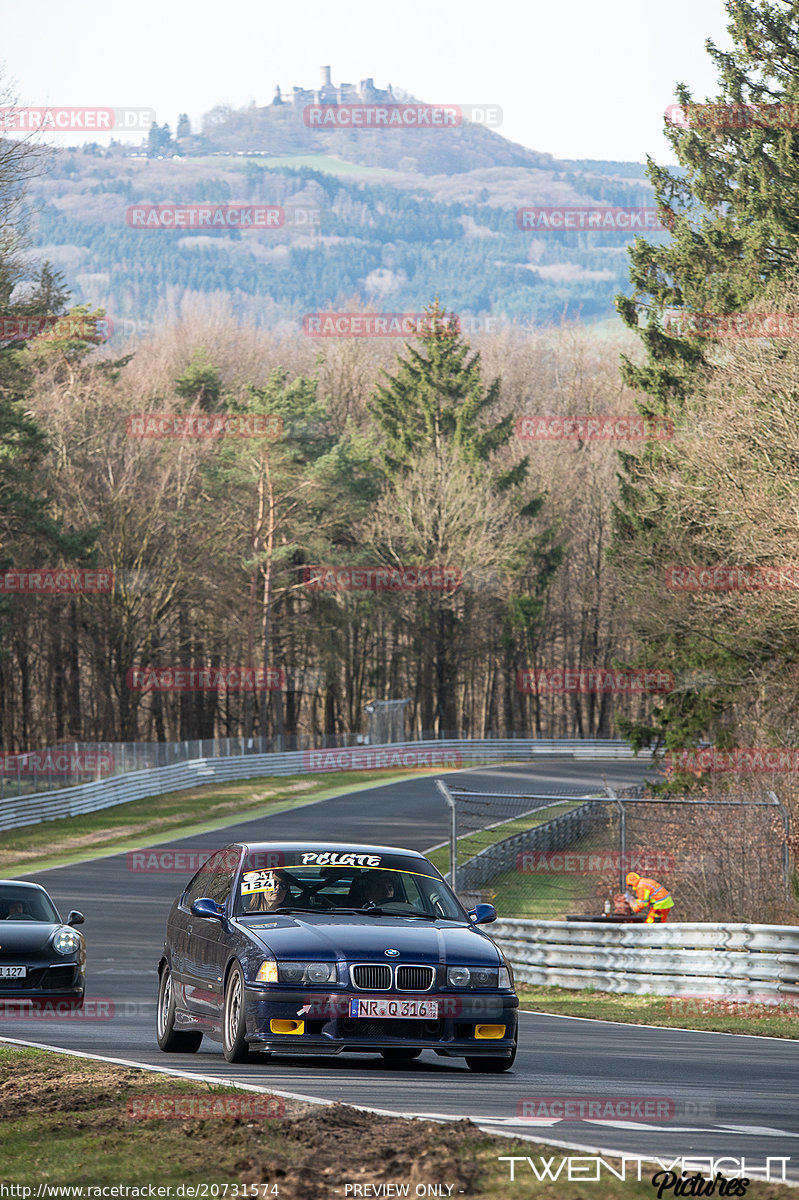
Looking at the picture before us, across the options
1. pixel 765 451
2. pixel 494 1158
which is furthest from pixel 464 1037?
pixel 765 451

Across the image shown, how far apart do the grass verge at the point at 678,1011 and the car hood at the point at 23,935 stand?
5.74m

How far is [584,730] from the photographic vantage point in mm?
89438

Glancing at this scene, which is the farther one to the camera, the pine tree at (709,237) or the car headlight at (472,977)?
the pine tree at (709,237)

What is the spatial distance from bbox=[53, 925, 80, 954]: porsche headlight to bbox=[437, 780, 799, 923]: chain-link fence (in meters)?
7.16

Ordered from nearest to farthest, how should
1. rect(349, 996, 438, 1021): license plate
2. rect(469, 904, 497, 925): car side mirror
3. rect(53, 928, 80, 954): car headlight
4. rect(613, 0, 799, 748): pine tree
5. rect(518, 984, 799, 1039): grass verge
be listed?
→ 1. rect(349, 996, 438, 1021): license plate
2. rect(469, 904, 497, 925): car side mirror
3. rect(53, 928, 80, 954): car headlight
4. rect(518, 984, 799, 1039): grass verge
5. rect(613, 0, 799, 748): pine tree

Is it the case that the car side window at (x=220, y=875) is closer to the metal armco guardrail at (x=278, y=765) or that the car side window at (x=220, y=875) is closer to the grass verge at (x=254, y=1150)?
the grass verge at (x=254, y=1150)

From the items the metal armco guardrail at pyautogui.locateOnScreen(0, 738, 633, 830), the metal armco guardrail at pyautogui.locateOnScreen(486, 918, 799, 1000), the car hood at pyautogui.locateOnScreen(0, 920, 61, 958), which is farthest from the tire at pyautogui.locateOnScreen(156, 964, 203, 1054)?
the metal armco guardrail at pyautogui.locateOnScreen(0, 738, 633, 830)

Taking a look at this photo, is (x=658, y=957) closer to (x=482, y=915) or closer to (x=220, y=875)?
(x=482, y=915)

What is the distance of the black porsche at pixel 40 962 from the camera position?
1516 cm

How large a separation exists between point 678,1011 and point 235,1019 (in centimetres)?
880

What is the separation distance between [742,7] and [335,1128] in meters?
43.6

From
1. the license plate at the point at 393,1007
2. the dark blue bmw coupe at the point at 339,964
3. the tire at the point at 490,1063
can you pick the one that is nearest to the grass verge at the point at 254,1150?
the dark blue bmw coupe at the point at 339,964

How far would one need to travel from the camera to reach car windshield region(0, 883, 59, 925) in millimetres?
16359

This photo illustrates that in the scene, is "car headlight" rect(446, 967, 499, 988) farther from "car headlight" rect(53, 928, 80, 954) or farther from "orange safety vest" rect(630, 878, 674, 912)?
"orange safety vest" rect(630, 878, 674, 912)
